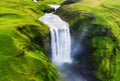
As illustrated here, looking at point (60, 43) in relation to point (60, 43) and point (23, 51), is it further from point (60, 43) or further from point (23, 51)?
point (23, 51)

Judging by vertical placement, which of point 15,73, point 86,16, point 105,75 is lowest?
point 105,75

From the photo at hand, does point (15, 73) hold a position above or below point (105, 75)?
above

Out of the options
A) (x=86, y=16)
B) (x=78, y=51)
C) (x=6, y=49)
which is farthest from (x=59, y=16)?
(x=6, y=49)

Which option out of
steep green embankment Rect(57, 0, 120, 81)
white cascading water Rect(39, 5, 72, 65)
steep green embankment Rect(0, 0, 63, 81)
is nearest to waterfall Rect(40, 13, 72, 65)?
white cascading water Rect(39, 5, 72, 65)

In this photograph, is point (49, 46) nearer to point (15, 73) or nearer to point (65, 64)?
point (65, 64)

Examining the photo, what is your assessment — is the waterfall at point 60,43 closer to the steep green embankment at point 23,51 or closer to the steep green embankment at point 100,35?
the steep green embankment at point 23,51

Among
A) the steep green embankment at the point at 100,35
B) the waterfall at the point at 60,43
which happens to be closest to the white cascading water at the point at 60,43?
the waterfall at the point at 60,43
